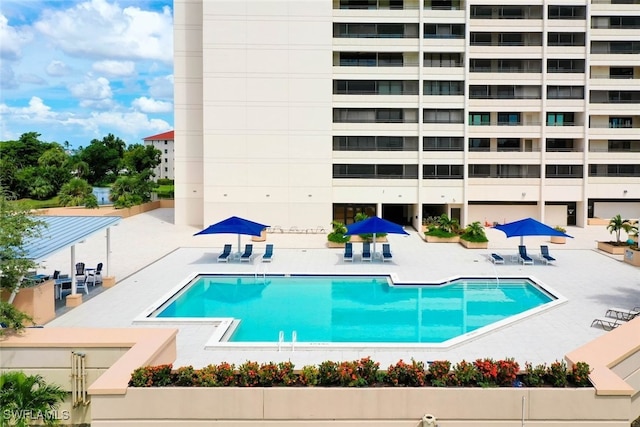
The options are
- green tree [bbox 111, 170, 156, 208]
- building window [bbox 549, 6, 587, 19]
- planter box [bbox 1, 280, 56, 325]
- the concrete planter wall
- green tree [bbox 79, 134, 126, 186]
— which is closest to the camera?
the concrete planter wall

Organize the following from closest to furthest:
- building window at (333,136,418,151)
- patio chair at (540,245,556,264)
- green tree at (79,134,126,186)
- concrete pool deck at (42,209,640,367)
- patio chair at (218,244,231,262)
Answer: concrete pool deck at (42,209,640,367) → patio chair at (540,245,556,264) → patio chair at (218,244,231,262) → building window at (333,136,418,151) → green tree at (79,134,126,186)

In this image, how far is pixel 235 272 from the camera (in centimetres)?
2470

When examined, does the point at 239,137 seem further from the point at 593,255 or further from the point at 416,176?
the point at 593,255

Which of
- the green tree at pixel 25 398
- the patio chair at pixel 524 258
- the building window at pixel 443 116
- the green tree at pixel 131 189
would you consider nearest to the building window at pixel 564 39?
the building window at pixel 443 116

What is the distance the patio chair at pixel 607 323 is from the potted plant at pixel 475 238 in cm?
1473

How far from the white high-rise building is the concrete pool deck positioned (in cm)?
421

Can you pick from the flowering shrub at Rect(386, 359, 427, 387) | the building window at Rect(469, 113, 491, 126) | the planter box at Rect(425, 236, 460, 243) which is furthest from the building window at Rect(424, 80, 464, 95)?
the flowering shrub at Rect(386, 359, 427, 387)

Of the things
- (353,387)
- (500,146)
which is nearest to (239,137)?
(500,146)

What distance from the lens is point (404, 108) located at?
4106 centimetres

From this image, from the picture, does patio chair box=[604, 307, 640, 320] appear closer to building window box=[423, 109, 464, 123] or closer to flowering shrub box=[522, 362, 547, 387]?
flowering shrub box=[522, 362, 547, 387]

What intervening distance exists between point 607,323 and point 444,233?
1804 centimetres

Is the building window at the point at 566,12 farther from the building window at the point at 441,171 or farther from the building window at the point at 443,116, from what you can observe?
the building window at the point at 441,171

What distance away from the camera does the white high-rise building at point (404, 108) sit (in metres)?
38.8

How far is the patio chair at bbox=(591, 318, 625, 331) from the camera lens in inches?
608
